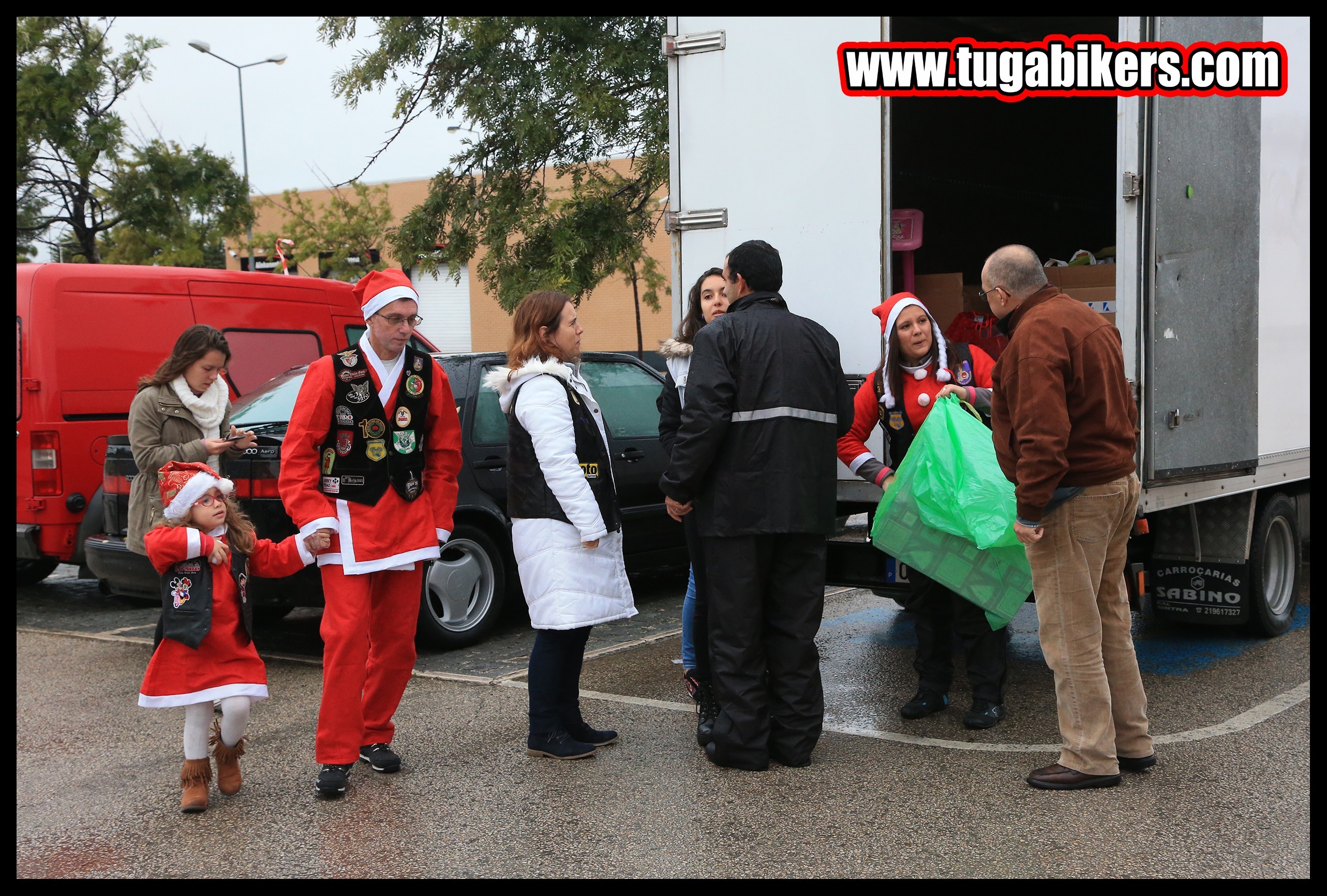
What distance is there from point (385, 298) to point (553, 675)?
5.06 feet

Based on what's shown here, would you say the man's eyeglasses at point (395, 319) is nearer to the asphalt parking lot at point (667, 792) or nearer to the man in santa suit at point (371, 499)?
the man in santa suit at point (371, 499)

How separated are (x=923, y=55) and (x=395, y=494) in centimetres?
320

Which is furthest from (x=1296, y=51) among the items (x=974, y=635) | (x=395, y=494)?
(x=395, y=494)

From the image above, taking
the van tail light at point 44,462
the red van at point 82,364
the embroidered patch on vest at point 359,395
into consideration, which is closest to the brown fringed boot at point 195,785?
the embroidered patch on vest at point 359,395

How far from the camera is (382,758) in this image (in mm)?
4609

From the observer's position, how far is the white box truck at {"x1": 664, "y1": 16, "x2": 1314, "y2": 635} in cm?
501

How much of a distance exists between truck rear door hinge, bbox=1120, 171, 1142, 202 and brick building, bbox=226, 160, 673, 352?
2423 cm

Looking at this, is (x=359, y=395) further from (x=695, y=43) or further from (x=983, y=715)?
(x=983, y=715)

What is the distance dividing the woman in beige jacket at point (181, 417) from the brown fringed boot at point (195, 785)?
7.13 feet

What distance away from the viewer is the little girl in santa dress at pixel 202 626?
4137mm

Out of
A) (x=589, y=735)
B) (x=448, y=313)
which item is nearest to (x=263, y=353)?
(x=589, y=735)

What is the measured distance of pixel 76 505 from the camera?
Result: 779 centimetres

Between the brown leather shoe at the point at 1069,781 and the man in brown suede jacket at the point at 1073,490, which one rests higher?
the man in brown suede jacket at the point at 1073,490
